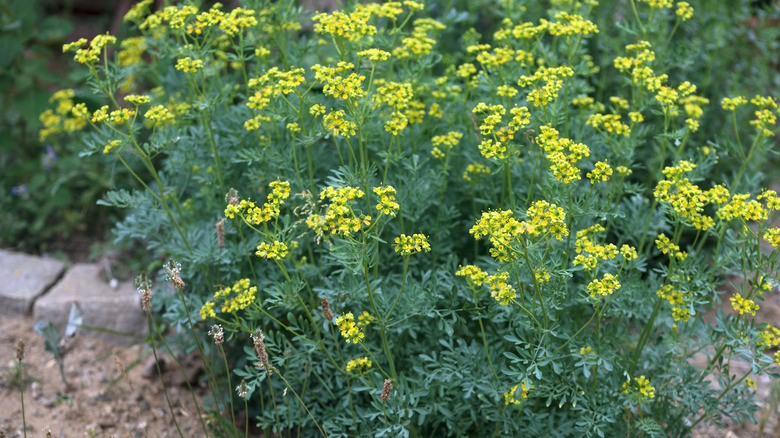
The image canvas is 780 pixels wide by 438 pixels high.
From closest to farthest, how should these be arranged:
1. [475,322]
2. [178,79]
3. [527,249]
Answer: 1. [527,249]
2. [475,322]
3. [178,79]

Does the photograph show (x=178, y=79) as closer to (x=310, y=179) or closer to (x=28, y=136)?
(x=310, y=179)

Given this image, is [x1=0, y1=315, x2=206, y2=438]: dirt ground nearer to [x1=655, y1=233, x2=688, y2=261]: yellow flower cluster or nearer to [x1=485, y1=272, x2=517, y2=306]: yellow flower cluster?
[x1=485, y1=272, x2=517, y2=306]: yellow flower cluster

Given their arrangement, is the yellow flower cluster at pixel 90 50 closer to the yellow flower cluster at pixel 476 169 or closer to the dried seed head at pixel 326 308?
the dried seed head at pixel 326 308

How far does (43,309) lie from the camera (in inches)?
158

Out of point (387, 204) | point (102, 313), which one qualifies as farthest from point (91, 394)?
point (387, 204)

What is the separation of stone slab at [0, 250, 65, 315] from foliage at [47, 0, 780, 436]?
51.0 inches

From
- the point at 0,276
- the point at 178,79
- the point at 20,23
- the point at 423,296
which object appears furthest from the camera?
the point at 20,23

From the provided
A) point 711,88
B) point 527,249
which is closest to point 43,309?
point 527,249

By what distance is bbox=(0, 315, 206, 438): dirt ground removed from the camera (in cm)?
335

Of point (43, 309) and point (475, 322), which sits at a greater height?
point (475, 322)

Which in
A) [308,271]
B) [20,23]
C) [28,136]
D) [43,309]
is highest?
[20,23]

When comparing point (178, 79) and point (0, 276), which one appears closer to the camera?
point (178, 79)

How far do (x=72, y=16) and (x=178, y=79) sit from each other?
4.15 metres

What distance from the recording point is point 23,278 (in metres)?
4.23
